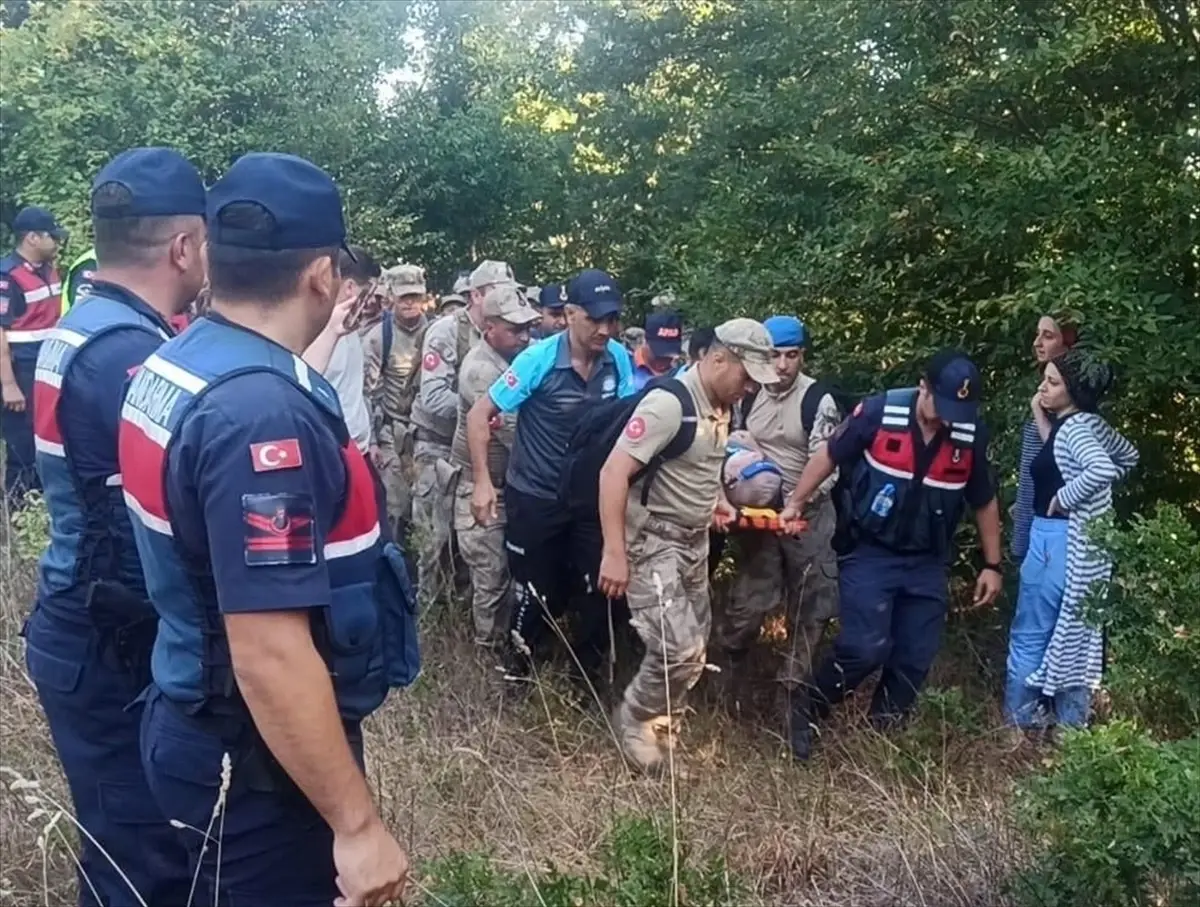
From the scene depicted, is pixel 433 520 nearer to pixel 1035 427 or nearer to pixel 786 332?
pixel 786 332

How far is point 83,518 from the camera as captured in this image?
2861mm

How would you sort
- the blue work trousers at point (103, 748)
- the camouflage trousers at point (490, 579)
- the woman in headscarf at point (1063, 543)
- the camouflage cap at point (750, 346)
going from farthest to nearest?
the camouflage trousers at point (490, 579), the woman in headscarf at point (1063, 543), the camouflage cap at point (750, 346), the blue work trousers at point (103, 748)

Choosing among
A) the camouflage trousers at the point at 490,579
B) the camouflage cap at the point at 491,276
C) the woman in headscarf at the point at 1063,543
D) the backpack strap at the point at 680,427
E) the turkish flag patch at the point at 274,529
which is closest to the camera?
the turkish flag patch at the point at 274,529

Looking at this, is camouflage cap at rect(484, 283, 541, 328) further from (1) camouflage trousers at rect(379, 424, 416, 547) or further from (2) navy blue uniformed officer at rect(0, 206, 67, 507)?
(2) navy blue uniformed officer at rect(0, 206, 67, 507)

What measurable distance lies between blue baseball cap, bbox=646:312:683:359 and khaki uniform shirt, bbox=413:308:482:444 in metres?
0.93

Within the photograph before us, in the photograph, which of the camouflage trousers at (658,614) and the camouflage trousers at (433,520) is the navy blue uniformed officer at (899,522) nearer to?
the camouflage trousers at (658,614)

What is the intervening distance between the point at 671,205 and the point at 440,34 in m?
7.35

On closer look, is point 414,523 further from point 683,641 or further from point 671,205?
point 671,205

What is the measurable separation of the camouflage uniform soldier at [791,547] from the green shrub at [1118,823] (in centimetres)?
310

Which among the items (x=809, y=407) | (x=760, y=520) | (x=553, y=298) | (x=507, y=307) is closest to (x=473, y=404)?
(x=507, y=307)

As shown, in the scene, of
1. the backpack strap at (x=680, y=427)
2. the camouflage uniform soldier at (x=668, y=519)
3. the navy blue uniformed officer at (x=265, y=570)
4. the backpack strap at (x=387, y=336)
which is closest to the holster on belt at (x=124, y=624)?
the navy blue uniformed officer at (x=265, y=570)

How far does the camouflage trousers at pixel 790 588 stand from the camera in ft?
19.8

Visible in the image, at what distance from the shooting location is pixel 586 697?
5.67 metres

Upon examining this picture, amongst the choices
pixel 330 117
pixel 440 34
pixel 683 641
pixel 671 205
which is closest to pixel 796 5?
pixel 671 205
